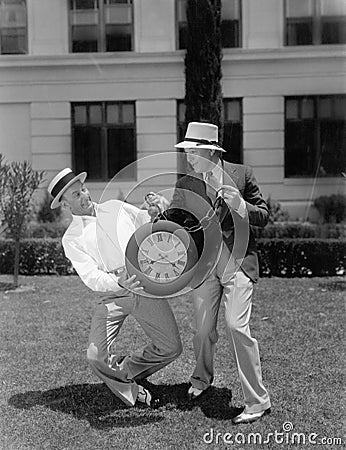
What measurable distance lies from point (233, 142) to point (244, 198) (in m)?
0.37

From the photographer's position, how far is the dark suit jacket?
3744 mm

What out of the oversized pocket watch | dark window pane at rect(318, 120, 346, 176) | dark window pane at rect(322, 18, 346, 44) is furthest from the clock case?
dark window pane at rect(322, 18, 346, 44)

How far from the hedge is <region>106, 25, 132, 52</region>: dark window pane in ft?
4.19

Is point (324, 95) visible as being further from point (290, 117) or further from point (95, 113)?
point (95, 113)

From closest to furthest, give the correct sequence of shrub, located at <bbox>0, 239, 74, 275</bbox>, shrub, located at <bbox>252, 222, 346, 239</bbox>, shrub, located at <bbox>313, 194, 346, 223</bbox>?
shrub, located at <bbox>313, 194, 346, 223</bbox>, shrub, located at <bbox>252, 222, 346, 239</bbox>, shrub, located at <bbox>0, 239, 74, 275</bbox>

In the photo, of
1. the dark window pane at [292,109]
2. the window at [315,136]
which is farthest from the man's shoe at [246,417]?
the dark window pane at [292,109]

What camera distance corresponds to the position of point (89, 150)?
4.02m

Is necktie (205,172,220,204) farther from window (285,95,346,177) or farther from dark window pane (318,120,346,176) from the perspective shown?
dark window pane (318,120,346,176)

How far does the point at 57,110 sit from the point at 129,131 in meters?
0.45

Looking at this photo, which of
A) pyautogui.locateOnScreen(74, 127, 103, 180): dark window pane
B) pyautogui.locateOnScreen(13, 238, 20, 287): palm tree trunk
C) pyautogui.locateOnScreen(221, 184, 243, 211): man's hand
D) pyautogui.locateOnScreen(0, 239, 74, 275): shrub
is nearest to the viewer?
pyautogui.locateOnScreen(221, 184, 243, 211): man's hand

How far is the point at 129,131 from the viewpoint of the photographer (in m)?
4.01

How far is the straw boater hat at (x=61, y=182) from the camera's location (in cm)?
387

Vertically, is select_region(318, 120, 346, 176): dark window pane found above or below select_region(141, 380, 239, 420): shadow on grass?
above

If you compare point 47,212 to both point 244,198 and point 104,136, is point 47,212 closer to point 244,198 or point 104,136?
point 104,136
